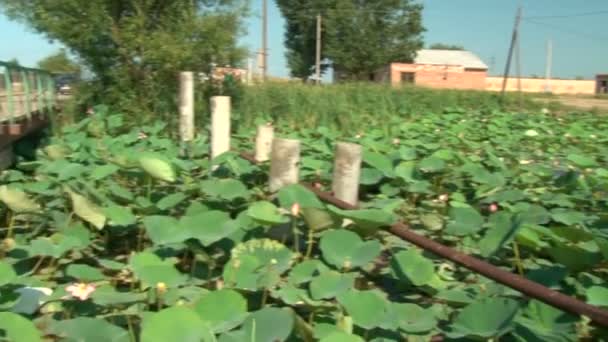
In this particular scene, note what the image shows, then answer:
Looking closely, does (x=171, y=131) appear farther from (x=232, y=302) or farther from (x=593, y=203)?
(x=232, y=302)

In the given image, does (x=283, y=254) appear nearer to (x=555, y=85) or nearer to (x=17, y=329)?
(x=17, y=329)

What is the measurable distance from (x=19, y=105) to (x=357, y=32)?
2863 centimetres

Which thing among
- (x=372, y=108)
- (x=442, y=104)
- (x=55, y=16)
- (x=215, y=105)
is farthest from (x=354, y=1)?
(x=215, y=105)

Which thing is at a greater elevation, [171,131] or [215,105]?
[215,105]

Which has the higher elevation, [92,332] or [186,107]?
[186,107]

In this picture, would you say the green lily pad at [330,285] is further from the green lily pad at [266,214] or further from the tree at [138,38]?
the tree at [138,38]

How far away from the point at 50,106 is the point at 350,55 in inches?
1047

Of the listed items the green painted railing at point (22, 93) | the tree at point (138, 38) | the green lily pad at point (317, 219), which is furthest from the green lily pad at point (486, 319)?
the tree at point (138, 38)

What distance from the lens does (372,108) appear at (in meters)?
11.6

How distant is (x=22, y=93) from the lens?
6066 millimetres

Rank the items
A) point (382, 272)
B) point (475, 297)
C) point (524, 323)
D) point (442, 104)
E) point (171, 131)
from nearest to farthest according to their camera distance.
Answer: point (524, 323) < point (475, 297) < point (382, 272) < point (171, 131) < point (442, 104)

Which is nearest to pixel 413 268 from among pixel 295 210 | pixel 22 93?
pixel 295 210

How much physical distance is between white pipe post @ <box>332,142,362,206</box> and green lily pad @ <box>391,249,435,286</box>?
A: 93 centimetres

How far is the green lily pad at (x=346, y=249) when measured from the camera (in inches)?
84.1
